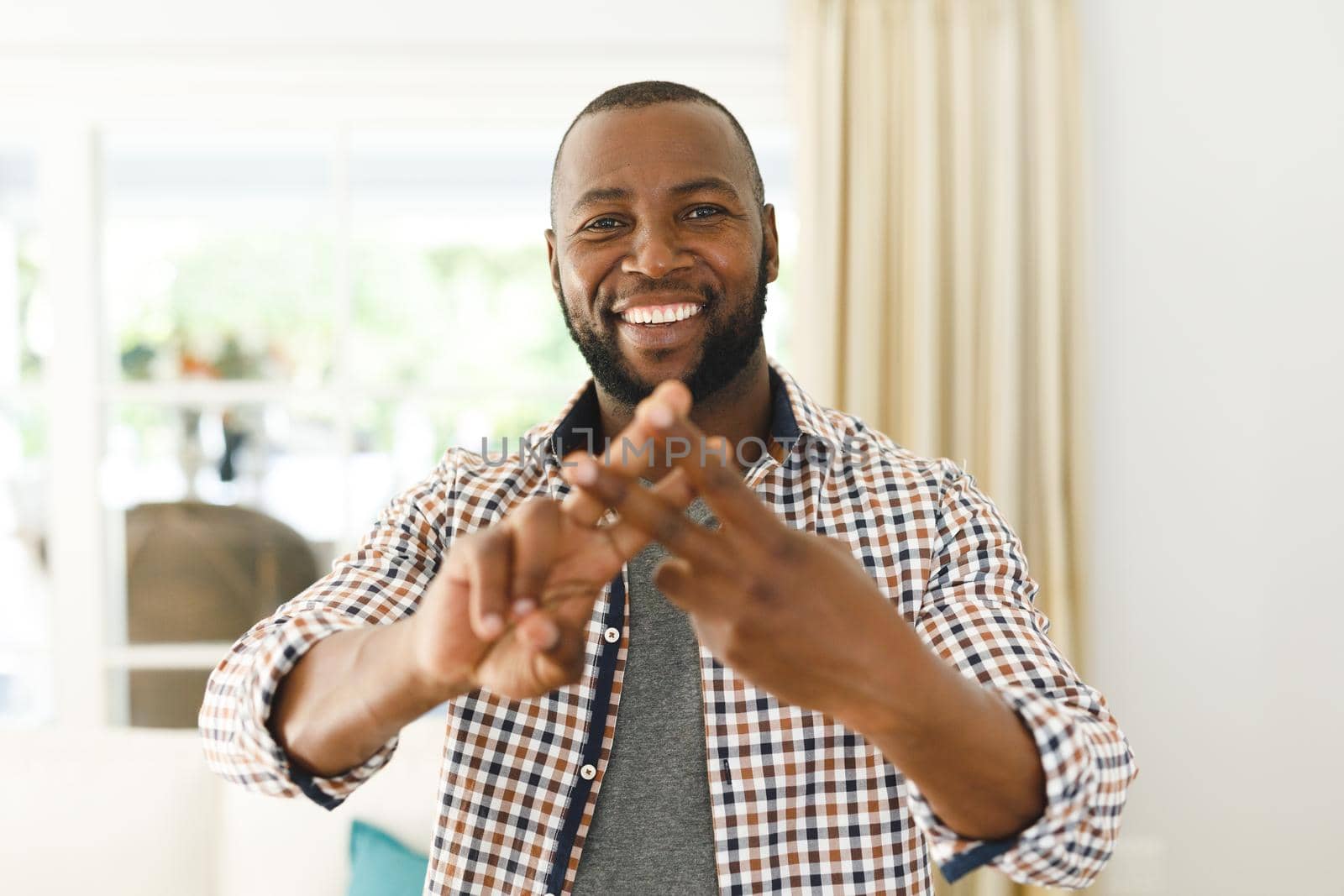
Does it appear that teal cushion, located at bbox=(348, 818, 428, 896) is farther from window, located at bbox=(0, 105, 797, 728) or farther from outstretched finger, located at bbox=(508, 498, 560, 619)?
outstretched finger, located at bbox=(508, 498, 560, 619)

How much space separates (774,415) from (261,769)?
68cm

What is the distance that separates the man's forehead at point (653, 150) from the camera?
1198mm

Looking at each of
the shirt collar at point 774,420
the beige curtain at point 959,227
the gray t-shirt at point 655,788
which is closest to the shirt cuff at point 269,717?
the gray t-shirt at point 655,788

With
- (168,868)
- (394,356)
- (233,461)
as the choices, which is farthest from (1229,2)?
(168,868)

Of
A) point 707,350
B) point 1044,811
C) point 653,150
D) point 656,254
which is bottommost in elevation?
point 1044,811

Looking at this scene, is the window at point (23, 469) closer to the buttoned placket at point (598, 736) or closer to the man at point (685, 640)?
the man at point (685, 640)

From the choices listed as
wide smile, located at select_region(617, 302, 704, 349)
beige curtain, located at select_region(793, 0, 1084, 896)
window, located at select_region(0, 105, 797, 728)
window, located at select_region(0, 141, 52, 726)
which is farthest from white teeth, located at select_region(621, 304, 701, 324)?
window, located at select_region(0, 141, 52, 726)

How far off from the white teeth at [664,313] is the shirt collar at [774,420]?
17cm

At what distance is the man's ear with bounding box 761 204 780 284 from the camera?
1.33 meters

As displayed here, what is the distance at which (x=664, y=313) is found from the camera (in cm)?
120

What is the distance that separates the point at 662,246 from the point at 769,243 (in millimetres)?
228

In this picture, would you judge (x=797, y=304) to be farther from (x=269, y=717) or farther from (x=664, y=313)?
(x=269, y=717)

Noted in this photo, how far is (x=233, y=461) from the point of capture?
2490 mm

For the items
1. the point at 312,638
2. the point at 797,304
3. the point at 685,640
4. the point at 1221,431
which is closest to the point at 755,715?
the point at 685,640
